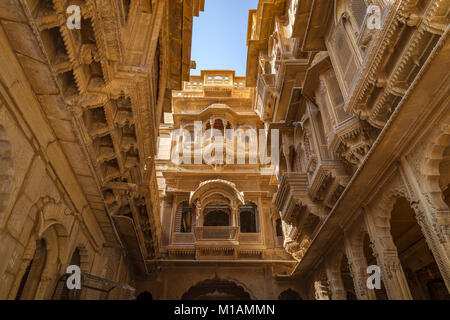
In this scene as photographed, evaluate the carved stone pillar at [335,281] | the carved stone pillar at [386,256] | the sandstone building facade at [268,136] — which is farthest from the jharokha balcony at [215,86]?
the carved stone pillar at [386,256]

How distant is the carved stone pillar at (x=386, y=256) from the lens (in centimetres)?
609

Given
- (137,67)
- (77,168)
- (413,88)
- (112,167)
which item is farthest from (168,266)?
(413,88)

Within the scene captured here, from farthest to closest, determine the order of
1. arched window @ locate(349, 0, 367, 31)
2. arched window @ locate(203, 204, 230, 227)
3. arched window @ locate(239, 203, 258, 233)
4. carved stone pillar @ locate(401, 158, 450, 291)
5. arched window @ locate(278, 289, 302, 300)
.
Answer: arched window @ locate(203, 204, 230, 227), arched window @ locate(239, 203, 258, 233), arched window @ locate(278, 289, 302, 300), arched window @ locate(349, 0, 367, 31), carved stone pillar @ locate(401, 158, 450, 291)

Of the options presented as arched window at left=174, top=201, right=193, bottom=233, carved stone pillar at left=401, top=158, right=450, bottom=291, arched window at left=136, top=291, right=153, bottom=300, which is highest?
arched window at left=174, top=201, right=193, bottom=233

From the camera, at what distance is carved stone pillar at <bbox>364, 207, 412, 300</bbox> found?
20.0 feet

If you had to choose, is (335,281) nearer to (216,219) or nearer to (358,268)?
(358,268)

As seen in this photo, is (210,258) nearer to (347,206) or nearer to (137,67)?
(347,206)

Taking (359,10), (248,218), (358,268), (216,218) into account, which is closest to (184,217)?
(216,218)

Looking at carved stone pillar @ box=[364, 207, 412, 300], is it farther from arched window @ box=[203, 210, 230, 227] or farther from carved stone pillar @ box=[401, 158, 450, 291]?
arched window @ box=[203, 210, 230, 227]

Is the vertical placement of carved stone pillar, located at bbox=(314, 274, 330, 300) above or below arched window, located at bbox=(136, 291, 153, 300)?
below

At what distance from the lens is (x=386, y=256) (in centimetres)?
648

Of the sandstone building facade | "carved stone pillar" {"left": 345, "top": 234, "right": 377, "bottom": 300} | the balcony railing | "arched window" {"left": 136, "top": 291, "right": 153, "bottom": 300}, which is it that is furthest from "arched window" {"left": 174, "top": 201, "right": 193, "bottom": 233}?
"carved stone pillar" {"left": 345, "top": 234, "right": 377, "bottom": 300}

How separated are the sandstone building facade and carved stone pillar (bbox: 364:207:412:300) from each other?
0.09ft

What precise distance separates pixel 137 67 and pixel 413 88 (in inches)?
179
